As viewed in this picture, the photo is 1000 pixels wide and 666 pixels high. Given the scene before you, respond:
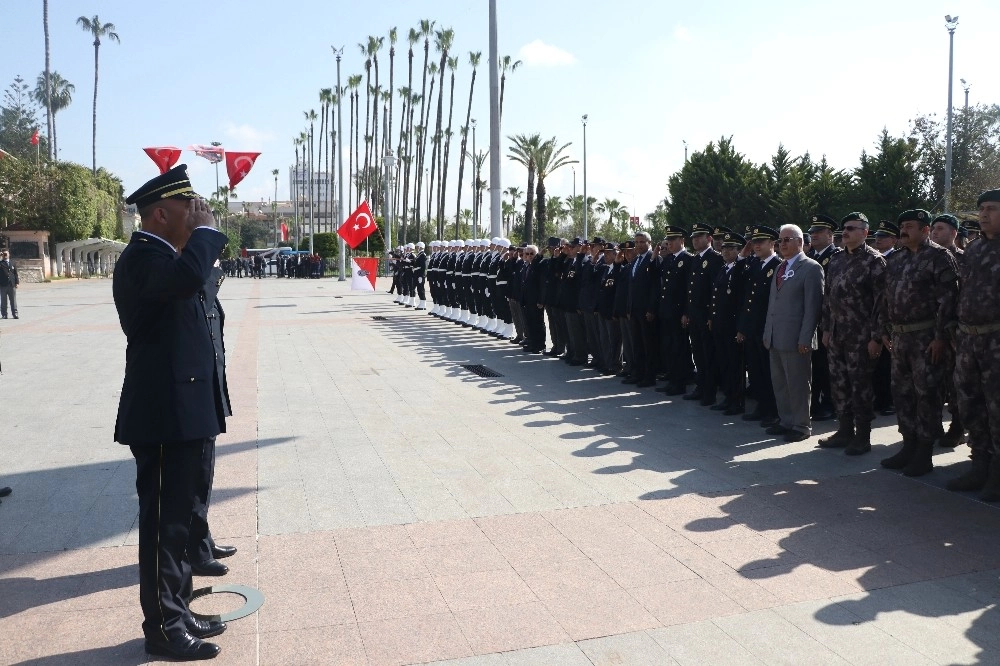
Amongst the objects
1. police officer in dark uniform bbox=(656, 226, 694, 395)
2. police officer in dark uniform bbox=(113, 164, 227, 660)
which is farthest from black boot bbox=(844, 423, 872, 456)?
police officer in dark uniform bbox=(113, 164, 227, 660)

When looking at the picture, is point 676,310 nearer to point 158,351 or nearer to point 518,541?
point 518,541

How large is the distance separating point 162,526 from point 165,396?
1.84ft

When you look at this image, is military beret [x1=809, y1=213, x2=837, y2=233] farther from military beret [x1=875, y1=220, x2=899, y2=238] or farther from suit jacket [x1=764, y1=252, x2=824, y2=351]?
suit jacket [x1=764, y1=252, x2=824, y2=351]

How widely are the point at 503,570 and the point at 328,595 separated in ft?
3.01

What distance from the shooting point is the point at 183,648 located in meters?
3.61

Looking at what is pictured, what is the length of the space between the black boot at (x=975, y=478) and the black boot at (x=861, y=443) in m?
1.09

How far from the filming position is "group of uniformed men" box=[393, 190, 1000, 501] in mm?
6000

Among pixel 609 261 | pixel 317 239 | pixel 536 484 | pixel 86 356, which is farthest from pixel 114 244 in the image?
pixel 536 484

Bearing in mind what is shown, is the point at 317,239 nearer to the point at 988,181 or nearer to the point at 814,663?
the point at 988,181

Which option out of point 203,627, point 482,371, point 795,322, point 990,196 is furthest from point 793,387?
point 203,627

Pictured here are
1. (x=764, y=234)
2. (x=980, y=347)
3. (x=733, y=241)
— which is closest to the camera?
(x=980, y=347)

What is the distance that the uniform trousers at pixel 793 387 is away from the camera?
7734 mm

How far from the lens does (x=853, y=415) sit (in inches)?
290

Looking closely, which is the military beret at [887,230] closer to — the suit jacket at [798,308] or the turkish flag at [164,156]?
the suit jacket at [798,308]
